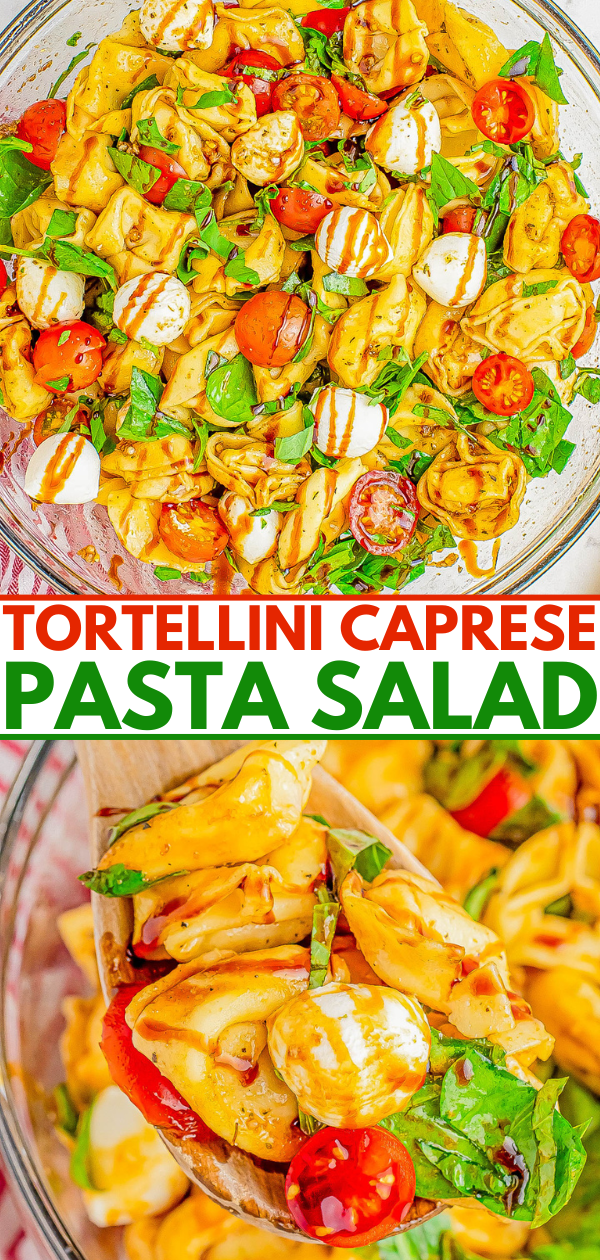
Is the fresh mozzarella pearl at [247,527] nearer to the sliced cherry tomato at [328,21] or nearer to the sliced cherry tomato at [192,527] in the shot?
the sliced cherry tomato at [192,527]

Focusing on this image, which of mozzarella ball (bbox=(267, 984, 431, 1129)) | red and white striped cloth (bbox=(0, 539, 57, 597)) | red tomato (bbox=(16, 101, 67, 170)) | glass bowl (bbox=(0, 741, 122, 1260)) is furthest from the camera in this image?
red and white striped cloth (bbox=(0, 539, 57, 597))

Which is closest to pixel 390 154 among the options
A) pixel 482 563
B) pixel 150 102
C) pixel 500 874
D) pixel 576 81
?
pixel 150 102

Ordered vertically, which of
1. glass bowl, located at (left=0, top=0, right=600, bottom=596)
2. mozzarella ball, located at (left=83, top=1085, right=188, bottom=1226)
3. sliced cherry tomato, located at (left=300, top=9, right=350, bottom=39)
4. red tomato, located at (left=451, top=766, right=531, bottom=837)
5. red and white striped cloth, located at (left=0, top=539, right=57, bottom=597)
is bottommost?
mozzarella ball, located at (left=83, top=1085, right=188, bottom=1226)

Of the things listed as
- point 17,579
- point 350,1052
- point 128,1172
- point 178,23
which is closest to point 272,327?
point 178,23

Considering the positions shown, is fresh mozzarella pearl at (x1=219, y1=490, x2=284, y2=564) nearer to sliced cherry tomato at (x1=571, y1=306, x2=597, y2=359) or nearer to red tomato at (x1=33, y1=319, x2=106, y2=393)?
red tomato at (x1=33, y1=319, x2=106, y2=393)

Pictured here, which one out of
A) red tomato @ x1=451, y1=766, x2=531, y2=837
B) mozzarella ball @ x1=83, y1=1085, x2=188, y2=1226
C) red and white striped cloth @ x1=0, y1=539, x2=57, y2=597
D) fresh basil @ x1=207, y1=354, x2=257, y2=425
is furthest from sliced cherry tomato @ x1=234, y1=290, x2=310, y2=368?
mozzarella ball @ x1=83, y1=1085, x2=188, y2=1226

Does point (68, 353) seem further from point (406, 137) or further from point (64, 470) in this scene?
point (406, 137)

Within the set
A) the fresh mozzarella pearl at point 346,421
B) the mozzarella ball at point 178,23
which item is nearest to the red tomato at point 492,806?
the fresh mozzarella pearl at point 346,421
